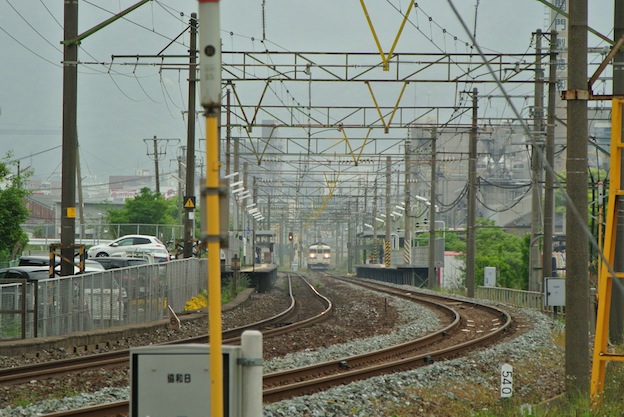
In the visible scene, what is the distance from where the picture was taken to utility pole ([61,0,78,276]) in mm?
24516

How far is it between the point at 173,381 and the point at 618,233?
589 inches

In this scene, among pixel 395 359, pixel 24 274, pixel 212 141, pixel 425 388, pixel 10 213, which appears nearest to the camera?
pixel 212 141

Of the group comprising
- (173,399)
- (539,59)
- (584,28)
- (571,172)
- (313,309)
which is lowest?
(313,309)

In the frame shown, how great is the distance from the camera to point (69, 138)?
24.9 meters

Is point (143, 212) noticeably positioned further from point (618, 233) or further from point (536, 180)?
point (618, 233)

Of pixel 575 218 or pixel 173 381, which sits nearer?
pixel 173 381

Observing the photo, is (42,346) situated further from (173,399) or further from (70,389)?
(173,399)

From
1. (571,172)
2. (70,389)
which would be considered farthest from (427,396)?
(70,389)

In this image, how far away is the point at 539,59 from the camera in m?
30.0

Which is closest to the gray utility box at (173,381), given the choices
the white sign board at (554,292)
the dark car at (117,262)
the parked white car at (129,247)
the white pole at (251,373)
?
the white pole at (251,373)

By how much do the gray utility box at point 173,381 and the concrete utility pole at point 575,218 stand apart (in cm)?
725

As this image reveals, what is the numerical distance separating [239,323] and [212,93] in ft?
79.0

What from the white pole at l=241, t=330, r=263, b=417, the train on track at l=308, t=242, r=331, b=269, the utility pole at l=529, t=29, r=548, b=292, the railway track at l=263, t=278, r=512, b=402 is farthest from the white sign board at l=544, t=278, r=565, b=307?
the train on track at l=308, t=242, r=331, b=269

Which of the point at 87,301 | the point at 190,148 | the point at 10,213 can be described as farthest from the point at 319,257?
the point at 87,301
